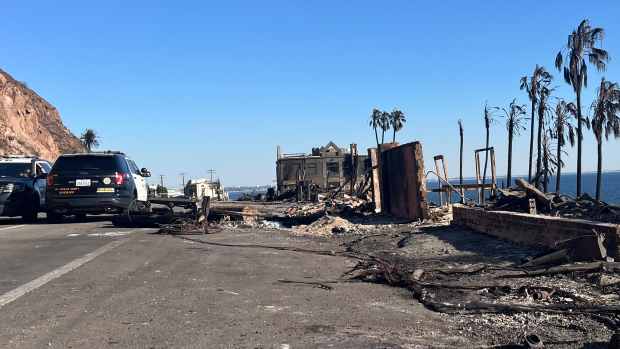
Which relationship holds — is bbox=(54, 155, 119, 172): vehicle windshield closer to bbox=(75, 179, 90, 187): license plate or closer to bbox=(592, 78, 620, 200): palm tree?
bbox=(75, 179, 90, 187): license plate

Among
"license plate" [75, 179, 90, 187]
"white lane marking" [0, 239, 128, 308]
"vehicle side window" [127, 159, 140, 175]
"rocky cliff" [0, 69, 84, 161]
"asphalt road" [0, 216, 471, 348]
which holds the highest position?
"rocky cliff" [0, 69, 84, 161]

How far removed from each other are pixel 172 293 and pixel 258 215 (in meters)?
12.0

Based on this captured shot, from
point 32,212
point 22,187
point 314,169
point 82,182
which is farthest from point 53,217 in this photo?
point 314,169

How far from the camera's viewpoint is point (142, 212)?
15.7 metres

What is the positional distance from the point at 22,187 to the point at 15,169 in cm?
166

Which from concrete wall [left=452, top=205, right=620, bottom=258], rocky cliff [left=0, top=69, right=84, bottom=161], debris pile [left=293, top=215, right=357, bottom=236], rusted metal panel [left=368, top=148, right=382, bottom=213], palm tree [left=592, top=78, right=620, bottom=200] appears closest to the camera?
concrete wall [left=452, top=205, right=620, bottom=258]

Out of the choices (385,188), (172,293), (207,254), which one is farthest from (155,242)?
(385,188)

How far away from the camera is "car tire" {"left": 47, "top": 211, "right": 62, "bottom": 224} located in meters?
16.4

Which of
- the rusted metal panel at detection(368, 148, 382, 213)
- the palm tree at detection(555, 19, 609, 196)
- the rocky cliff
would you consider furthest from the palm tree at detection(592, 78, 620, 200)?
the rocky cliff

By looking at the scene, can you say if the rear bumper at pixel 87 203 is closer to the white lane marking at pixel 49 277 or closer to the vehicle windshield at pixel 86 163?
the vehicle windshield at pixel 86 163

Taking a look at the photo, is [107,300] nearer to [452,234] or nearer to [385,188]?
[452,234]

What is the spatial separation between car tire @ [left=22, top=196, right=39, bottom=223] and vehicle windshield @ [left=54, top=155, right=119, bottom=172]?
2231mm

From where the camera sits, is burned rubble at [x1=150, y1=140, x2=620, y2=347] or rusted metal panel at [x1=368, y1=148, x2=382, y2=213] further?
rusted metal panel at [x1=368, y1=148, x2=382, y2=213]

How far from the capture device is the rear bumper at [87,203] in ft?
50.6
